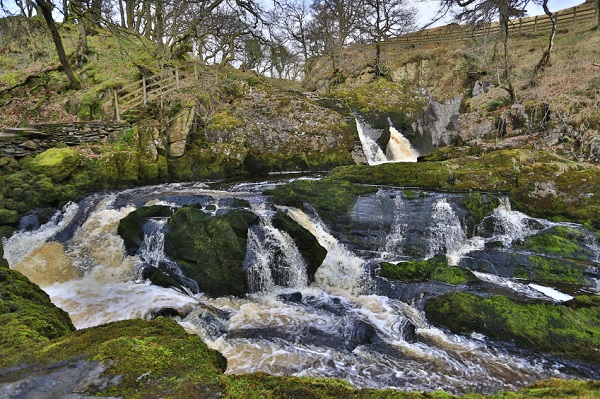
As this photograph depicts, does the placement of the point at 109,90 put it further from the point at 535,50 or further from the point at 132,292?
the point at 535,50

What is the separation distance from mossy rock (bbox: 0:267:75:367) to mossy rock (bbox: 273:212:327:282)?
5.28m

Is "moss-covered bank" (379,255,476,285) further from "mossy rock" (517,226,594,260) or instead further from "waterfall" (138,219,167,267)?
"waterfall" (138,219,167,267)

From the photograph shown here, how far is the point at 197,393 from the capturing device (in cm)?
201

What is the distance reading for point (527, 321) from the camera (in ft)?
19.2

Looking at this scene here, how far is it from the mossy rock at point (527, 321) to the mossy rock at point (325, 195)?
4082 mm

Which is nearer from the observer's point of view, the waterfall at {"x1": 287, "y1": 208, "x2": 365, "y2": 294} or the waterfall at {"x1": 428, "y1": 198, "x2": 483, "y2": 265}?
the waterfall at {"x1": 287, "y1": 208, "x2": 365, "y2": 294}

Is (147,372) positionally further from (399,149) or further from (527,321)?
(399,149)

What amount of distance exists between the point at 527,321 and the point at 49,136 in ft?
46.9

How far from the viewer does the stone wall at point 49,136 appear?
1068cm

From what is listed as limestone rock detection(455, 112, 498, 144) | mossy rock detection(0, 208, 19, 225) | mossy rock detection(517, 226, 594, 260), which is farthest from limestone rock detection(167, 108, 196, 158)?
limestone rock detection(455, 112, 498, 144)

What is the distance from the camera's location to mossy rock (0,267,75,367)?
98.4 inches

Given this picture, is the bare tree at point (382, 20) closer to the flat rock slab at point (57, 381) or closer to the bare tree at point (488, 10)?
the bare tree at point (488, 10)

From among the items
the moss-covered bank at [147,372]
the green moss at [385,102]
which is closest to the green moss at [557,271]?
the moss-covered bank at [147,372]

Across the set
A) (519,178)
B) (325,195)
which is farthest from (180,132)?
(519,178)
